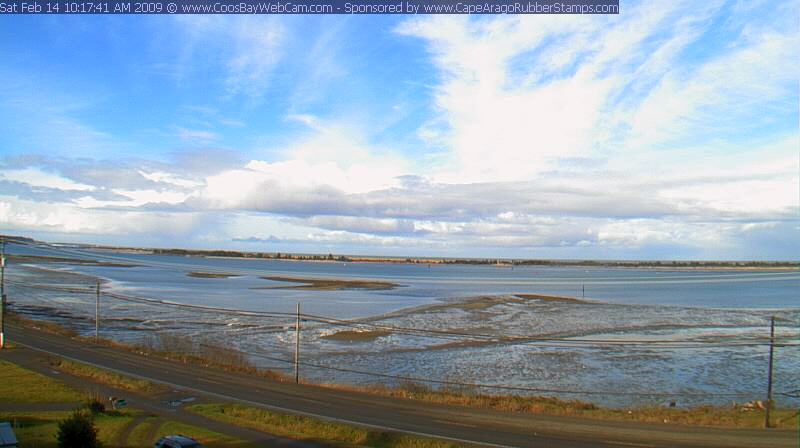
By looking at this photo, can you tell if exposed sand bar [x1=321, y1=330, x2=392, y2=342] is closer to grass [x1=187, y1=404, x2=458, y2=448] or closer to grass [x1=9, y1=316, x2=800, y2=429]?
grass [x1=9, y1=316, x2=800, y2=429]

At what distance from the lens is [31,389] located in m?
27.4

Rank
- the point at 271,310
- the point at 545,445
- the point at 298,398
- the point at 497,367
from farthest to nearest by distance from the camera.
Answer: the point at 271,310 → the point at 497,367 → the point at 298,398 → the point at 545,445

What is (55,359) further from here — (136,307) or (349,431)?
(136,307)

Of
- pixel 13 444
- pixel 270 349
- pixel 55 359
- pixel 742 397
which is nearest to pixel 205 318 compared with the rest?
pixel 270 349

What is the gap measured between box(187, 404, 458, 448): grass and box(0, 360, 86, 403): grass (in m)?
6.85

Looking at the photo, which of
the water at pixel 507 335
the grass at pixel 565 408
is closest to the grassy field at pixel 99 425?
the grass at pixel 565 408

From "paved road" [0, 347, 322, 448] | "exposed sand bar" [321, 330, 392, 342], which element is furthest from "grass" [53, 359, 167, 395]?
"exposed sand bar" [321, 330, 392, 342]

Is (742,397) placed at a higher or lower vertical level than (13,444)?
lower

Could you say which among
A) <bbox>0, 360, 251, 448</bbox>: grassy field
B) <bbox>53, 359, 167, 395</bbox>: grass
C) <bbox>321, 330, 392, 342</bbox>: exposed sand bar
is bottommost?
<bbox>321, 330, 392, 342</bbox>: exposed sand bar

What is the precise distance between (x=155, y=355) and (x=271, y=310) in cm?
2850

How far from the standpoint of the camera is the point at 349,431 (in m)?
21.0

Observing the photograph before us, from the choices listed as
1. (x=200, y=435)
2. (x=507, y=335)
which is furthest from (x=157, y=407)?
(x=507, y=335)

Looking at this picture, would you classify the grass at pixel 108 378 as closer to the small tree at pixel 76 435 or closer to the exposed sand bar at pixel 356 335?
the small tree at pixel 76 435

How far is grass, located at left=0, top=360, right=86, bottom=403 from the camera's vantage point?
25750 mm
